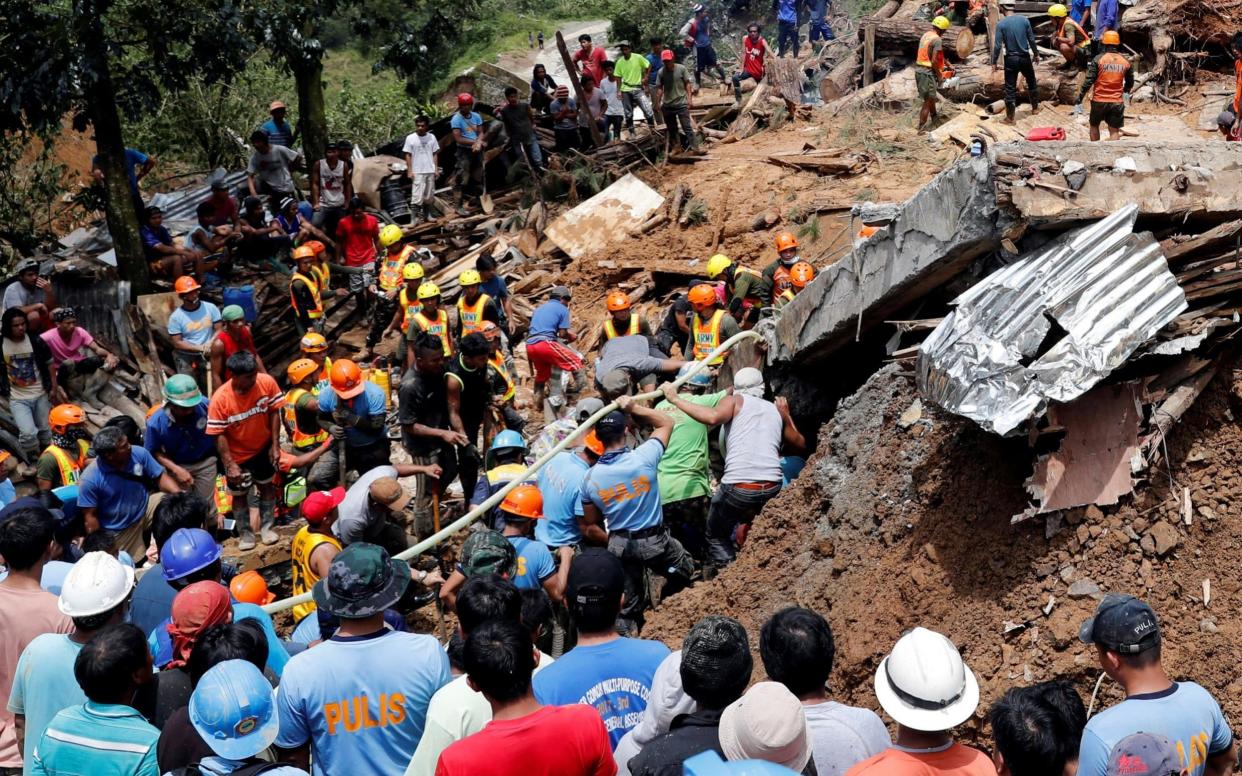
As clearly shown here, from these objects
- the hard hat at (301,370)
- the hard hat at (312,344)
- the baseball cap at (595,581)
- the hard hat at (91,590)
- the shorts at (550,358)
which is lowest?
the shorts at (550,358)

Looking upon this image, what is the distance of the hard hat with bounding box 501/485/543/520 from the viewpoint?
727 cm

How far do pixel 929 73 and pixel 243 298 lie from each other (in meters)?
9.77

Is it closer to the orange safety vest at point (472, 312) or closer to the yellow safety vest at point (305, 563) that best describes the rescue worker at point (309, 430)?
the orange safety vest at point (472, 312)

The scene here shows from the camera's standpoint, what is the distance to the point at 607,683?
4.67 metres

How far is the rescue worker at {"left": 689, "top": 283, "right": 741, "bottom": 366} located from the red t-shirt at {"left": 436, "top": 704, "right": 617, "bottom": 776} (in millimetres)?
6211

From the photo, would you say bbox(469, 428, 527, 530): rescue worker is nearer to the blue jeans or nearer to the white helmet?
the white helmet

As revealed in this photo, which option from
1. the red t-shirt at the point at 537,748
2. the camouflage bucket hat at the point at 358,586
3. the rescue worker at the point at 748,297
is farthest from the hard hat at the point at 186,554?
the rescue worker at the point at 748,297

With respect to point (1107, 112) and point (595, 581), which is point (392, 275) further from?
point (595, 581)

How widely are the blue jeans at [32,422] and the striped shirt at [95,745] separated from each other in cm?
836

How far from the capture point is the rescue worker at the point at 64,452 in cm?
915

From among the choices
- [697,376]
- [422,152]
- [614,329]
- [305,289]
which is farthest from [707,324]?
[422,152]

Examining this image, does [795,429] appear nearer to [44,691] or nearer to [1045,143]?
[1045,143]

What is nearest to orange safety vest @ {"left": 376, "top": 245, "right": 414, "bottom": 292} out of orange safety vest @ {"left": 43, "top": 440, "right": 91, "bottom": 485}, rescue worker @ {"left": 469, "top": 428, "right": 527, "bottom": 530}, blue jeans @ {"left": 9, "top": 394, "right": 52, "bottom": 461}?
blue jeans @ {"left": 9, "top": 394, "right": 52, "bottom": 461}

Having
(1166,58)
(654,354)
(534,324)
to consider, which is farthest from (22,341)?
(1166,58)
